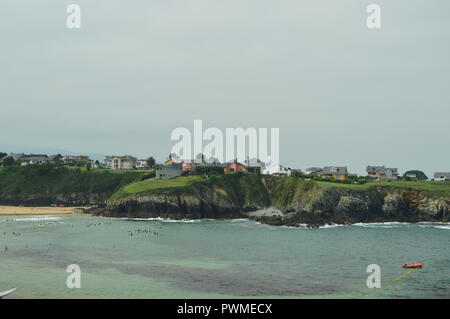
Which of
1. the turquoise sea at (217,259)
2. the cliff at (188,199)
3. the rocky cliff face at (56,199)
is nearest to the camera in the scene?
the turquoise sea at (217,259)

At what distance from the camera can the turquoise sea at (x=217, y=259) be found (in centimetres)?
4453

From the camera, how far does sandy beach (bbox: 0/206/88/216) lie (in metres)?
121

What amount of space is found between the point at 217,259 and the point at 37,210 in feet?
283

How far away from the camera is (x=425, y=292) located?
45000 millimetres

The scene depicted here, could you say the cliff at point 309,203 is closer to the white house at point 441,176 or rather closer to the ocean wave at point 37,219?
the ocean wave at point 37,219

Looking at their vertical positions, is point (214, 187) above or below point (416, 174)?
below

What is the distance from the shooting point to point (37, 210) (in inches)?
5044

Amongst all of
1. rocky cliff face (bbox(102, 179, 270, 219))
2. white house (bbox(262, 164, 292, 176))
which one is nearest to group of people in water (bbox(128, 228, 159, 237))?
rocky cliff face (bbox(102, 179, 270, 219))

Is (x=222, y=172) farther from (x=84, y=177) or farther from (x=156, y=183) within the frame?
(x=84, y=177)

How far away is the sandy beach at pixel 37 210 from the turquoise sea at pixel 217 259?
18768mm

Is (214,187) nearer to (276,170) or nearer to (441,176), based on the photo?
(276,170)

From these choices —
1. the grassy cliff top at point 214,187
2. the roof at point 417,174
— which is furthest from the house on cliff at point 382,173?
the grassy cliff top at point 214,187

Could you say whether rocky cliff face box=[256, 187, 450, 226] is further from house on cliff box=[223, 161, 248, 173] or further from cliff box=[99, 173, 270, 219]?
house on cliff box=[223, 161, 248, 173]

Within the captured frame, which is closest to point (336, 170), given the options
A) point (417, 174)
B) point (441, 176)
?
point (441, 176)
